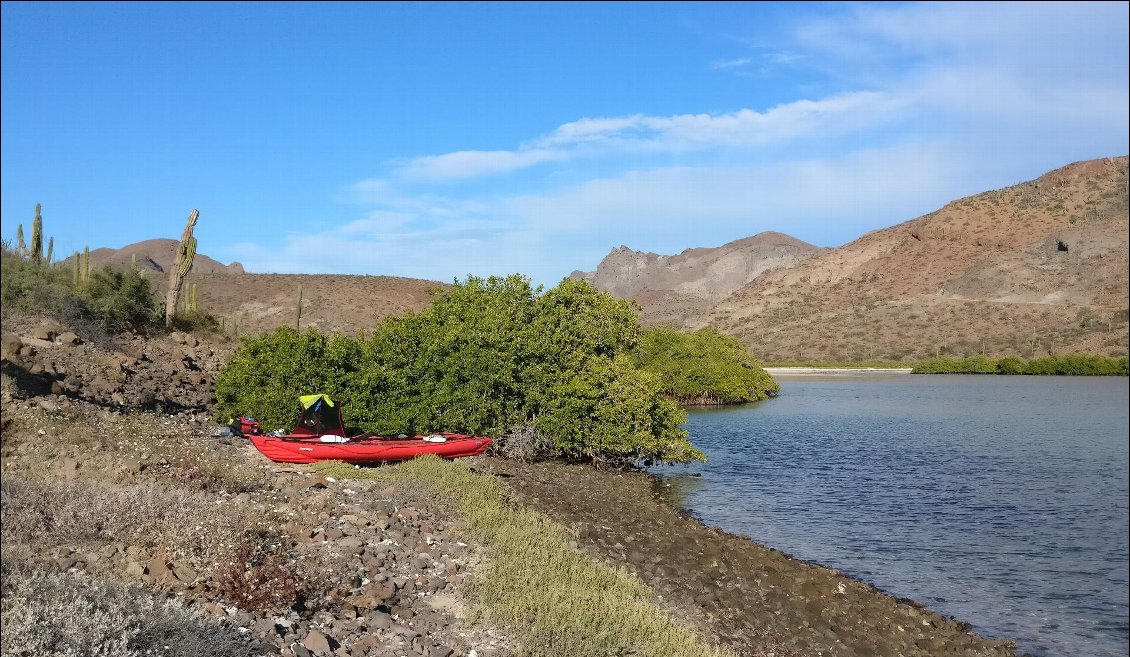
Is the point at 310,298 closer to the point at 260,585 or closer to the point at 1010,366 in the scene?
the point at 1010,366

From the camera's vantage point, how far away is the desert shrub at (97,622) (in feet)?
19.0

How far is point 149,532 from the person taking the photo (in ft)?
29.9

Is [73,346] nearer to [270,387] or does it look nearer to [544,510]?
[270,387]

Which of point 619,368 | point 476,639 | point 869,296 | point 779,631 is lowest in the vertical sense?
point 779,631

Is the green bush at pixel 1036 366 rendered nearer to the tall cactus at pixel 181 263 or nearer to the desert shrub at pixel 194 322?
the desert shrub at pixel 194 322

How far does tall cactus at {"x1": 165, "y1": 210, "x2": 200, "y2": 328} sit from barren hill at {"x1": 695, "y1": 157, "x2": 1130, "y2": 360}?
3526 inches

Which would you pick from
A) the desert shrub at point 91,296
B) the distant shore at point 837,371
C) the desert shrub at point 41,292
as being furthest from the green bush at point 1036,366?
the desert shrub at point 41,292

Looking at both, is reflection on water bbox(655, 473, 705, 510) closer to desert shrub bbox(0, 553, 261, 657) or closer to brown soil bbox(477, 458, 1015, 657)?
brown soil bbox(477, 458, 1015, 657)

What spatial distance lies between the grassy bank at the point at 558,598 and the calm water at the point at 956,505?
5.72 metres

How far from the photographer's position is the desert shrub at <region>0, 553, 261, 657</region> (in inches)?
228

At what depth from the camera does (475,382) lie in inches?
885

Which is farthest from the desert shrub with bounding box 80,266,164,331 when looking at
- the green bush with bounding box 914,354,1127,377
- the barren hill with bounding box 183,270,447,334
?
the green bush with bounding box 914,354,1127,377

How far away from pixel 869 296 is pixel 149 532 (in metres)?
137

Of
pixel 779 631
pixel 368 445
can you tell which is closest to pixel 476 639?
pixel 779 631
